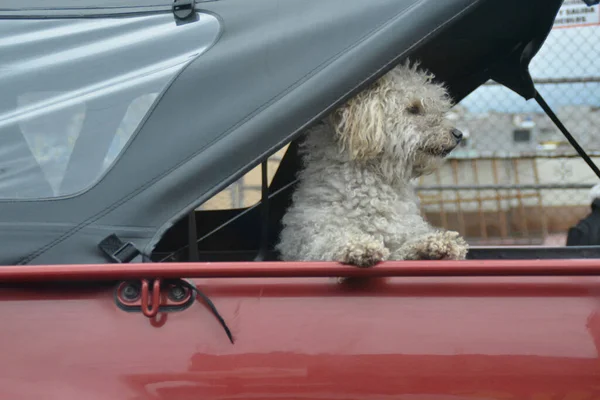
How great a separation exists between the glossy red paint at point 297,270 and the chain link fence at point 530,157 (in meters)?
4.53

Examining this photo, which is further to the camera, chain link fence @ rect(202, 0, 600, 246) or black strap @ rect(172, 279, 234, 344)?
chain link fence @ rect(202, 0, 600, 246)

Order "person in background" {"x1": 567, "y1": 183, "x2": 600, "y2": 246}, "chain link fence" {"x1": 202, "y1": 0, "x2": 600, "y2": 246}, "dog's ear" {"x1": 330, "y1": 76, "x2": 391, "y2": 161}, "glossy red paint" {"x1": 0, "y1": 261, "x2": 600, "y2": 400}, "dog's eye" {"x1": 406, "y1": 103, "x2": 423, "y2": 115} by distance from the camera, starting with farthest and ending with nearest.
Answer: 1. "chain link fence" {"x1": 202, "y1": 0, "x2": 600, "y2": 246}
2. "person in background" {"x1": 567, "y1": 183, "x2": 600, "y2": 246}
3. "dog's eye" {"x1": 406, "y1": 103, "x2": 423, "y2": 115}
4. "dog's ear" {"x1": 330, "y1": 76, "x2": 391, "y2": 161}
5. "glossy red paint" {"x1": 0, "y1": 261, "x2": 600, "y2": 400}

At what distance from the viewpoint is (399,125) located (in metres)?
2.36

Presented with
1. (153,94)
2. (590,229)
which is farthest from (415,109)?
(590,229)

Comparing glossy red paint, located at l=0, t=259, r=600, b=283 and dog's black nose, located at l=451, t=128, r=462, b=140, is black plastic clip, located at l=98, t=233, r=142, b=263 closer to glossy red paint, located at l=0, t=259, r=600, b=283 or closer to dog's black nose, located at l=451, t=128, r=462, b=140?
glossy red paint, located at l=0, t=259, r=600, b=283

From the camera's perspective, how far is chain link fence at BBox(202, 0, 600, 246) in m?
6.34

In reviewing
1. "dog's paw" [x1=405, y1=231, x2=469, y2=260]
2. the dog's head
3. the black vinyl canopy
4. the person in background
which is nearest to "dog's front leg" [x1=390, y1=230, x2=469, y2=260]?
"dog's paw" [x1=405, y1=231, x2=469, y2=260]

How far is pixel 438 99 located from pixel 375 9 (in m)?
0.68

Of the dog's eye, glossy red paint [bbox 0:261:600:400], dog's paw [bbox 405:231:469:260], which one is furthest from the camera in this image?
the dog's eye

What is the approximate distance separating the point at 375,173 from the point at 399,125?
18 cm

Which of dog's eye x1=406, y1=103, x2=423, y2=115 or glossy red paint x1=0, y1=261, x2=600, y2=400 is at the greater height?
dog's eye x1=406, y1=103, x2=423, y2=115

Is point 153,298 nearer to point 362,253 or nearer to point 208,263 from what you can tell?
point 208,263

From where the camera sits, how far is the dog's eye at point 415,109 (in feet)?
7.95

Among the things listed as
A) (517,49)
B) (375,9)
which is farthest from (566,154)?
(375,9)
